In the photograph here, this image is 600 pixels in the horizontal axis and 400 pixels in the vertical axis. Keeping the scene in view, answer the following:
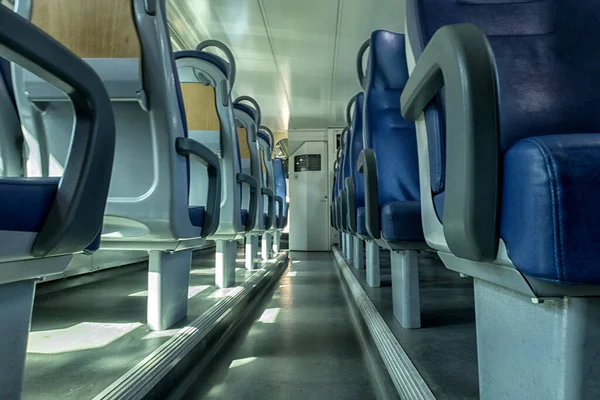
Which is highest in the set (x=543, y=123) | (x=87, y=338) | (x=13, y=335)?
(x=543, y=123)

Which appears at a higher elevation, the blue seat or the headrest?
the headrest

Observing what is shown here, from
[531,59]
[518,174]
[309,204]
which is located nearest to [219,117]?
[531,59]

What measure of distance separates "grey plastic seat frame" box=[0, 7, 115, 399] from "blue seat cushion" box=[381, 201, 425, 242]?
1.02 meters

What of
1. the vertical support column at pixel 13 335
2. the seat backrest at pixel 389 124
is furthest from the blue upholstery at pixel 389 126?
the vertical support column at pixel 13 335

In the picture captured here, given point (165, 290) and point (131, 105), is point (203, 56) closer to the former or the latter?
point (131, 105)

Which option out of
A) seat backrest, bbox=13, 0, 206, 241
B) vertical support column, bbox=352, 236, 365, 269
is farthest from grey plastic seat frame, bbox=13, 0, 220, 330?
vertical support column, bbox=352, 236, 365, 269

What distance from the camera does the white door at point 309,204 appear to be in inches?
301

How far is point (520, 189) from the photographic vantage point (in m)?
0.50

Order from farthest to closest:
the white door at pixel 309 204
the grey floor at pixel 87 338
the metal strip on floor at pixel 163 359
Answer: the white door at pixel 309 204 < the grey floor at pixel 87 338 < the metal strip on floor at pixel 163 359

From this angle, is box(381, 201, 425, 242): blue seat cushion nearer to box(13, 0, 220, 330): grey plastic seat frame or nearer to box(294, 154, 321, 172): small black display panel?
box(13, 0, 220, 330): grey plastic seat frame

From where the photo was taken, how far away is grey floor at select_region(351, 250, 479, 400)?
103 cm

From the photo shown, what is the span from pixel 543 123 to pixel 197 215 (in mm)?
1322

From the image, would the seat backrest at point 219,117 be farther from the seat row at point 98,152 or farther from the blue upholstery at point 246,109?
the blue upholstery at point 246,109

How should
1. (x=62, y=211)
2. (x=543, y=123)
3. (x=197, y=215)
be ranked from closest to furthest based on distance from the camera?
(x=62, y=211)
(x=543, y=123)
(x=197, y=215)
